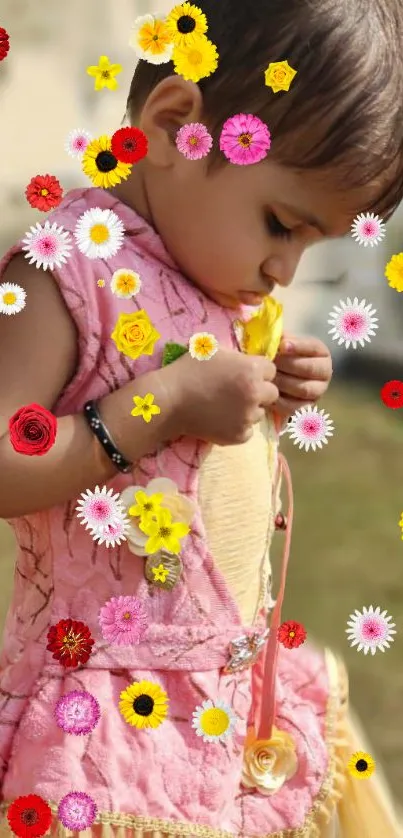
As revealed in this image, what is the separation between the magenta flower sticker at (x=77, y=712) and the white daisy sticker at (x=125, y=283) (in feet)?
1.05

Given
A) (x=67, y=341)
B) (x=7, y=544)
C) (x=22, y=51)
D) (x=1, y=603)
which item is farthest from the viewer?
(x=7, y=544)

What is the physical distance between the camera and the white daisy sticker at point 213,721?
0.93m

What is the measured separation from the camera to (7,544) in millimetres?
2506

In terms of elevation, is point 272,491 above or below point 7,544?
below

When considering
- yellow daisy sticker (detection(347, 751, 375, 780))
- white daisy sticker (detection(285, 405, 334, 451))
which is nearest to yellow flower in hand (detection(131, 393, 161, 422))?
white daisy sticker (detection(285, 405, 334, 451))

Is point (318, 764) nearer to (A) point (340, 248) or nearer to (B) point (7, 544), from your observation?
(B) point (7, 544)

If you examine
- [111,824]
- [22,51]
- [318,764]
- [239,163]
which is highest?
[22,51]

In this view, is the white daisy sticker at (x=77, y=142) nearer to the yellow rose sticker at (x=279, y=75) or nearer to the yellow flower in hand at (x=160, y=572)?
the yellow rose sticker at (x=279, y=75)

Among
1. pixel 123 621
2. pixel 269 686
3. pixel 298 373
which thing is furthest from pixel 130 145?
pixel 269 686

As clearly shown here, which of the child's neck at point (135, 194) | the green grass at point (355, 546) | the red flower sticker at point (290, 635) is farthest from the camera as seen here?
the green grass at point (355, 546)

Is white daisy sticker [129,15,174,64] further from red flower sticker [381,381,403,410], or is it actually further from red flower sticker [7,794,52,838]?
red flower sticker [7,794,52,838]

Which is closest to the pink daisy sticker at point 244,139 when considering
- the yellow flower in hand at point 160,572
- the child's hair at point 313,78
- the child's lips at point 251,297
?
the child's hair at point 313,78

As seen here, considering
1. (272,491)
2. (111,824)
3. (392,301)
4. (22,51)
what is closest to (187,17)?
(272,491)

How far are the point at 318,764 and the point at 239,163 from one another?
0.56m
